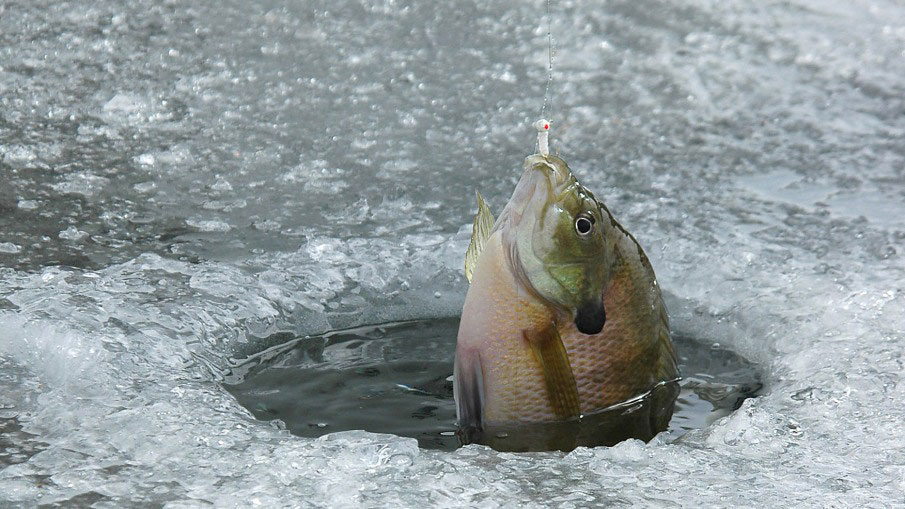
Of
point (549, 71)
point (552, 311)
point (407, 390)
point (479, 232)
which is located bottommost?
point (407, 390)

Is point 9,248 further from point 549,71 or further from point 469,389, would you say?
point 549,71

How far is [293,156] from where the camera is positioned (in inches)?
145

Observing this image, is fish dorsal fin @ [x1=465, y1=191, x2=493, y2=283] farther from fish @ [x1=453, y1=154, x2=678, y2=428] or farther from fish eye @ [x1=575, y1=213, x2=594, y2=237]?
fish eye @ [x1=575, y1=213, x2=594, y2=237]

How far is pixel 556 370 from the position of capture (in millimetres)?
2357

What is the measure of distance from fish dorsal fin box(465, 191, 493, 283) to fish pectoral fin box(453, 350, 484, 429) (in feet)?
0.56

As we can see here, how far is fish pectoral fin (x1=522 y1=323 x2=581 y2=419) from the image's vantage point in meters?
2.33

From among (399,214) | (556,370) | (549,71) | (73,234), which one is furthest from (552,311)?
(549,71)

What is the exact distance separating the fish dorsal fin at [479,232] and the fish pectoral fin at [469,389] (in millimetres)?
172

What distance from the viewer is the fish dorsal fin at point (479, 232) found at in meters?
2.41

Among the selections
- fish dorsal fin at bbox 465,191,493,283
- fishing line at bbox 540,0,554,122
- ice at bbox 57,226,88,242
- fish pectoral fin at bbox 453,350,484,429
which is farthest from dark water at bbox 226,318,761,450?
fishing line at bbox 540,0,554,122

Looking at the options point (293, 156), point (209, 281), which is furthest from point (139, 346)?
point (293, 156)

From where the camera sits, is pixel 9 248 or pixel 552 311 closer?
pixel 552 311

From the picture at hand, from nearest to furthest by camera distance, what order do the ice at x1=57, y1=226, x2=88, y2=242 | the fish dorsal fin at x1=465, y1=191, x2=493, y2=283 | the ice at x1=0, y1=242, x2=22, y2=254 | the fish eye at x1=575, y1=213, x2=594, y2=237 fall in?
the fish eye at x1=575, y1=213, x2=594, y2=237 → the fish dorsal fin at x1=465, y1=191, x2=493, y2=283 → the ice at x1=0, y1=242, x2=22, y2=254 → the ice at x1=57, y1=226, x2=88, y2=242

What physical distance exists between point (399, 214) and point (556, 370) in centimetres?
112
